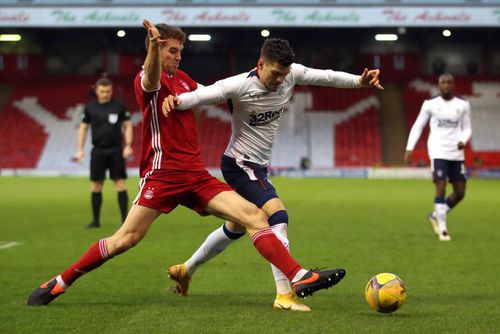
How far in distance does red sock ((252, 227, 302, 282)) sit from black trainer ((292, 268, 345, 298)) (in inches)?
7.1

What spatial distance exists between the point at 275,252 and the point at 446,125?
263 inches

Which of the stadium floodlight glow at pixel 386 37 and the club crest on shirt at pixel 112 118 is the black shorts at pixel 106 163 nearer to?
the club crest on shirt at pixel 112 118

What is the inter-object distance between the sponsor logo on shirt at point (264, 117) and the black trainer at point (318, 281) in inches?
56.1

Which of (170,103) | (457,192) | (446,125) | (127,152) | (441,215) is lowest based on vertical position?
(441,215)

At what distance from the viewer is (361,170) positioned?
3634 cm

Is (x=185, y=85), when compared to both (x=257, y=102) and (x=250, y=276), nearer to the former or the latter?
(x=257, y=102)

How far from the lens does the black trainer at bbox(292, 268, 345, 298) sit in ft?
19.9

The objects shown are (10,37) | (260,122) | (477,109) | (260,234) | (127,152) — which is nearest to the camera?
(260,234)

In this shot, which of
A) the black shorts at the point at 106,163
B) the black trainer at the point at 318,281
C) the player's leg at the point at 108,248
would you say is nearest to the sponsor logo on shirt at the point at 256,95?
the player's leg at the point at 108,248

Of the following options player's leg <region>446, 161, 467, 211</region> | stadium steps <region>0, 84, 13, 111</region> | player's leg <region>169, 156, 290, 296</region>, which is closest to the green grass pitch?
player's leg <region>169, 156, 290, 296</region>

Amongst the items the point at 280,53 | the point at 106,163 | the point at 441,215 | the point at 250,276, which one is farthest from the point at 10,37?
the point at 280,53

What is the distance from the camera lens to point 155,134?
22.0 ft

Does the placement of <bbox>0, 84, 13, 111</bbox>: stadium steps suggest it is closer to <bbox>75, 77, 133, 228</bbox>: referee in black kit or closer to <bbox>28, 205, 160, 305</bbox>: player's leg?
<bbox>75, 77, 133, 228</bbox>: referee in black kit

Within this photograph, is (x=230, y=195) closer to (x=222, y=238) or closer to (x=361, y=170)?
(x=222, y=238)
